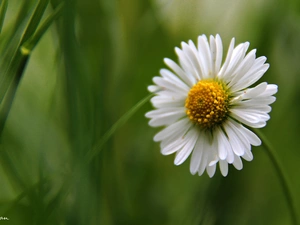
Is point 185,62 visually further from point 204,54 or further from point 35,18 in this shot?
point 35,18

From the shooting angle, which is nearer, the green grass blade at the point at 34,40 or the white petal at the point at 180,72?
the green grass blade at the point at 34,40

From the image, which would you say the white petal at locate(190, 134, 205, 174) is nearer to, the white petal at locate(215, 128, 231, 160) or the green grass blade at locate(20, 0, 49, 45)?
the white petal at locate(215, 128, 231, 160)

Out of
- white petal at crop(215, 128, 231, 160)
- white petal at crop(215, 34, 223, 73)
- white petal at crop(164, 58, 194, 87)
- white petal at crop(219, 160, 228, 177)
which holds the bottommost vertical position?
white petal at crop(219, 160, 228, 177)

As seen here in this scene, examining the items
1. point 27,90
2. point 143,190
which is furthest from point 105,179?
point 27,90

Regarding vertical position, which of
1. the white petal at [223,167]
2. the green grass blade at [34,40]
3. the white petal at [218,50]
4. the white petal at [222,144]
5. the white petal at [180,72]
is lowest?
the white petal at [223,167]

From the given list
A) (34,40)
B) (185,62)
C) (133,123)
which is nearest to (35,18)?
(34,40)

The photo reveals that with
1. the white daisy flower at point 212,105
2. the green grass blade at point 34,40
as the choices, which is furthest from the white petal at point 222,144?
the green grass blade at point 34,40

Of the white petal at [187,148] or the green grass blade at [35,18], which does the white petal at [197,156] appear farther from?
the green grass blade at [35,18]

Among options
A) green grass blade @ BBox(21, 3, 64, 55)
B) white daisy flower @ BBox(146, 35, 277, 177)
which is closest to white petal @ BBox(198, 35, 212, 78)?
white daisy flower @ BBox(146, 35, 277, 177)
